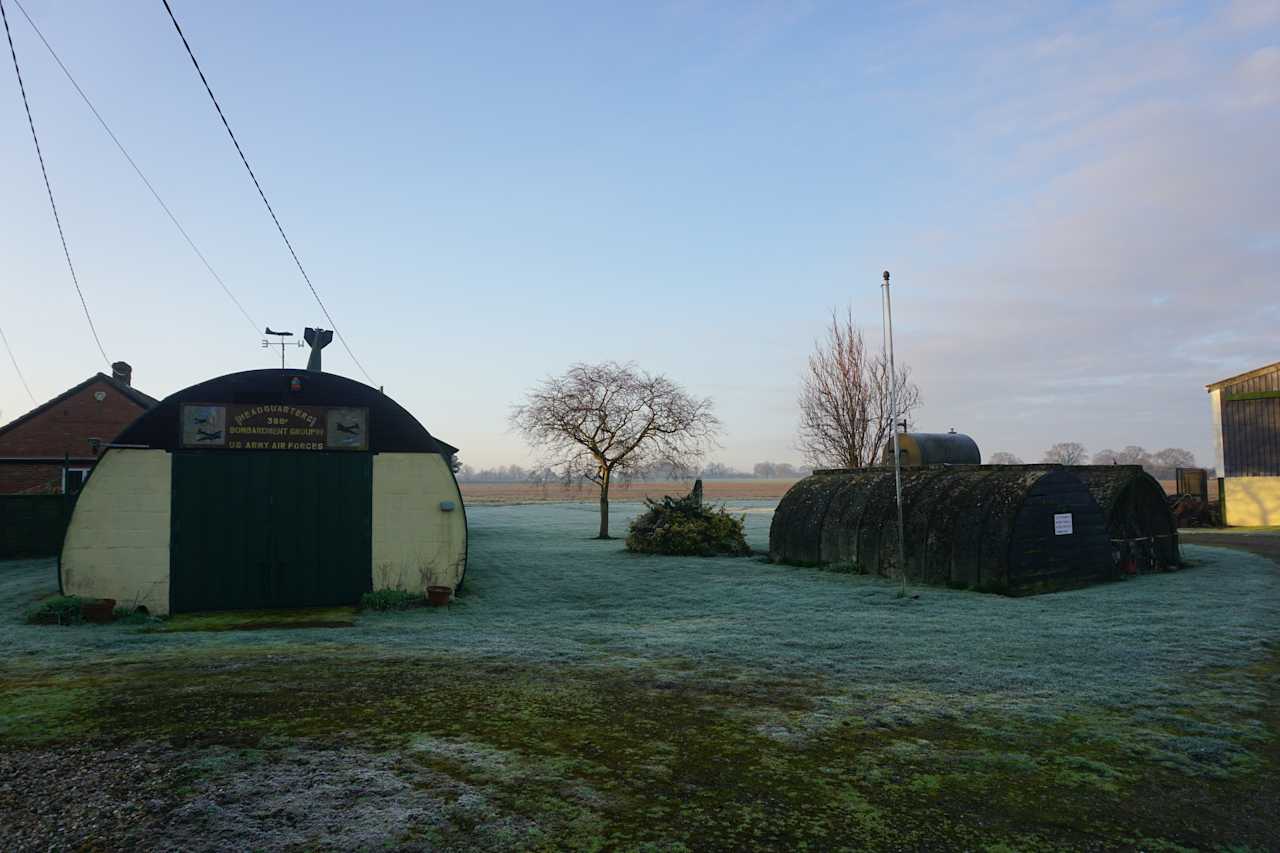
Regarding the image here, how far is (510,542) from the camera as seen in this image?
29719 mm

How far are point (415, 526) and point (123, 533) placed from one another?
5.22 metres

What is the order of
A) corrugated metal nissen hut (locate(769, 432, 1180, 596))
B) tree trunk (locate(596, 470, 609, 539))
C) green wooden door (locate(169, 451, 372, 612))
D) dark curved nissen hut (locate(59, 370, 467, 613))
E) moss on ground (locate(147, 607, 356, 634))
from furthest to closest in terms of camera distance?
tree trunk (locate(596, 470, 609, 539)), corrugated metal nissen hut (locate(769, 432, 1180, 596)), green wooden door (locate(169, 451, 372, 612)), dark curved nissen hut (locate(59, 370, 467, 613)), moss on ground (locate(147, 607, 356, 634))

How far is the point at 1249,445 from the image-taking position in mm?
31391

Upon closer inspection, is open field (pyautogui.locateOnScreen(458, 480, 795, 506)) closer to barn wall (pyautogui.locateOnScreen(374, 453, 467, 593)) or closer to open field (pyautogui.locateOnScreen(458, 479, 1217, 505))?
open field (pyautogui.locateOnScreen(458, 479, 1217, 505))

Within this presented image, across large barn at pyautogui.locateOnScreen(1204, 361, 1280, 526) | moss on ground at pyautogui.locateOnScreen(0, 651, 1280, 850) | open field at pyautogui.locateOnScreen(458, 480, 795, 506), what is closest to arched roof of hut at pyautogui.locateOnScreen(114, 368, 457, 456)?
moss on ground at pyautogui.locateOnScreen(0, 651, 1280, 850)

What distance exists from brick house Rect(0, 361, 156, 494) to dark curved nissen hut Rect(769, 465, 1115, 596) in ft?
105

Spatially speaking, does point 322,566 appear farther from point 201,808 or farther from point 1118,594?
point 1118,594

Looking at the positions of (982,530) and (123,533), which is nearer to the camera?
(123,533)

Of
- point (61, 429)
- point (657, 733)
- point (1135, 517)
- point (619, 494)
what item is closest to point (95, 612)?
point (657, 733)

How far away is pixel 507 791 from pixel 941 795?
3.18m

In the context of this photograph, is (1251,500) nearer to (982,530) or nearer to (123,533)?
(982,530)

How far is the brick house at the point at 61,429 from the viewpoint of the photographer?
32.8 metres

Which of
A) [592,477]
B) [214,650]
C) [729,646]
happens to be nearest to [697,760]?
[729,646]

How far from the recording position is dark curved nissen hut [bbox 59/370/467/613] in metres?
14.0
